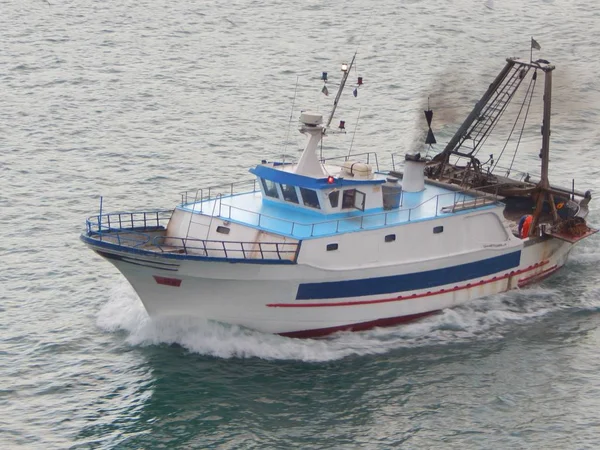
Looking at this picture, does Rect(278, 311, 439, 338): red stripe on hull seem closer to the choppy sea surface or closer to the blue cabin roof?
the choppy sea surface

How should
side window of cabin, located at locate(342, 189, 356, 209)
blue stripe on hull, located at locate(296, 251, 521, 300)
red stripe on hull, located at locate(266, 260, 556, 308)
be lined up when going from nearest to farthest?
red stripe on hull, located at locate(266, 260, 556, 308) → blue stripe on hull, located at locate(296, 251, 521, 300) → side window of cabin, located at locate(342, 189, 356, 209)

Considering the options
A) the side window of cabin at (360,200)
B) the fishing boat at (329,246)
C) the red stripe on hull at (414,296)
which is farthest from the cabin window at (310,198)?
the red stripe on hull at (414,296)

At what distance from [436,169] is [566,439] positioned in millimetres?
16214

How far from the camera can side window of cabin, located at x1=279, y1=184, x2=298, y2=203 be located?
43.7 m

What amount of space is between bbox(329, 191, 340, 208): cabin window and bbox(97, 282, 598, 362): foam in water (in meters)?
Answer: 4.70

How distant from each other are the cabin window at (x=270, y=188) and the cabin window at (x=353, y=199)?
102 inches

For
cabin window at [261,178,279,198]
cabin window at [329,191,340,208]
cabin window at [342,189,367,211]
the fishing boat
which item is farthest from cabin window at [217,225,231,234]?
cabin window at [342,189,367,211]

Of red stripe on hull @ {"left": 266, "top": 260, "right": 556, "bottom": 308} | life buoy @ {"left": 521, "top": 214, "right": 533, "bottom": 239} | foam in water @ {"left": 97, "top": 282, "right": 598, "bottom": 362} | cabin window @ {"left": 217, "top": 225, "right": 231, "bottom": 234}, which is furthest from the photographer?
life buoy @ {"left": 521, "top": 214, "right": 533, "bottom": 239}

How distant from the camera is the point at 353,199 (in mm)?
43844

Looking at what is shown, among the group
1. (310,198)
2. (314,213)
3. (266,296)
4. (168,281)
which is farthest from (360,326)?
(168,281)

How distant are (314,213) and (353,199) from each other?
1.54m

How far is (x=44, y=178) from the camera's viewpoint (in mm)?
58094

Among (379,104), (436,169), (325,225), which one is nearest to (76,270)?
(325,225)

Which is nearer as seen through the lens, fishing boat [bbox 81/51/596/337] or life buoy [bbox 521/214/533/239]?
fishing boat [bbox 81/51/596/337]
